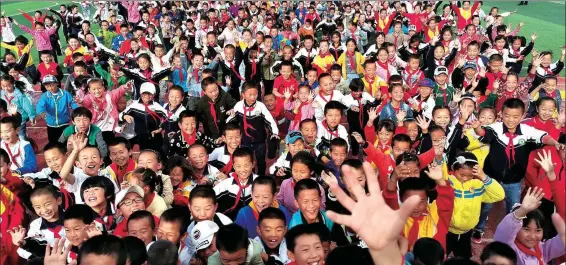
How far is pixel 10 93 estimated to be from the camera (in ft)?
21.8

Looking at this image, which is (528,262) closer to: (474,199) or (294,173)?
(474,199)

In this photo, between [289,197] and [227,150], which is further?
[227,150]

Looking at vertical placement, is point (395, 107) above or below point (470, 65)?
below

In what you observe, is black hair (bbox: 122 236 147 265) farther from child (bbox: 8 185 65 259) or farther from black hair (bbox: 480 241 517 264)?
black hair (bbox: 480 241 517 264)

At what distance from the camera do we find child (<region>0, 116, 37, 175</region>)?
4.85 m

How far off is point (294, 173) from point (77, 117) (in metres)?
2.61

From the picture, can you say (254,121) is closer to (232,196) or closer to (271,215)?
(232,196)

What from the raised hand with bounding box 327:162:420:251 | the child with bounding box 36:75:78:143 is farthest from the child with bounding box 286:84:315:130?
the raised hand with bounding box 327:162:420:251

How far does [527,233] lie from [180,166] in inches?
115

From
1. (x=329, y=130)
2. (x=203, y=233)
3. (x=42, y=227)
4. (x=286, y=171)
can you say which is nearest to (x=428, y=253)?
(x=203, y=233)

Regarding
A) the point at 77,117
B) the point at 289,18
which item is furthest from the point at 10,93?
the point at 289,18

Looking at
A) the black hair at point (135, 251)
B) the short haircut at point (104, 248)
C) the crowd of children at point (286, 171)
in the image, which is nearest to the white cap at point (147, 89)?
the crowd of children at point (286, 171)

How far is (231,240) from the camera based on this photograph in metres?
3.03

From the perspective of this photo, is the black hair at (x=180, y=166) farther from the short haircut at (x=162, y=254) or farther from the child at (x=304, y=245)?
the child at (x=304, y=245)
